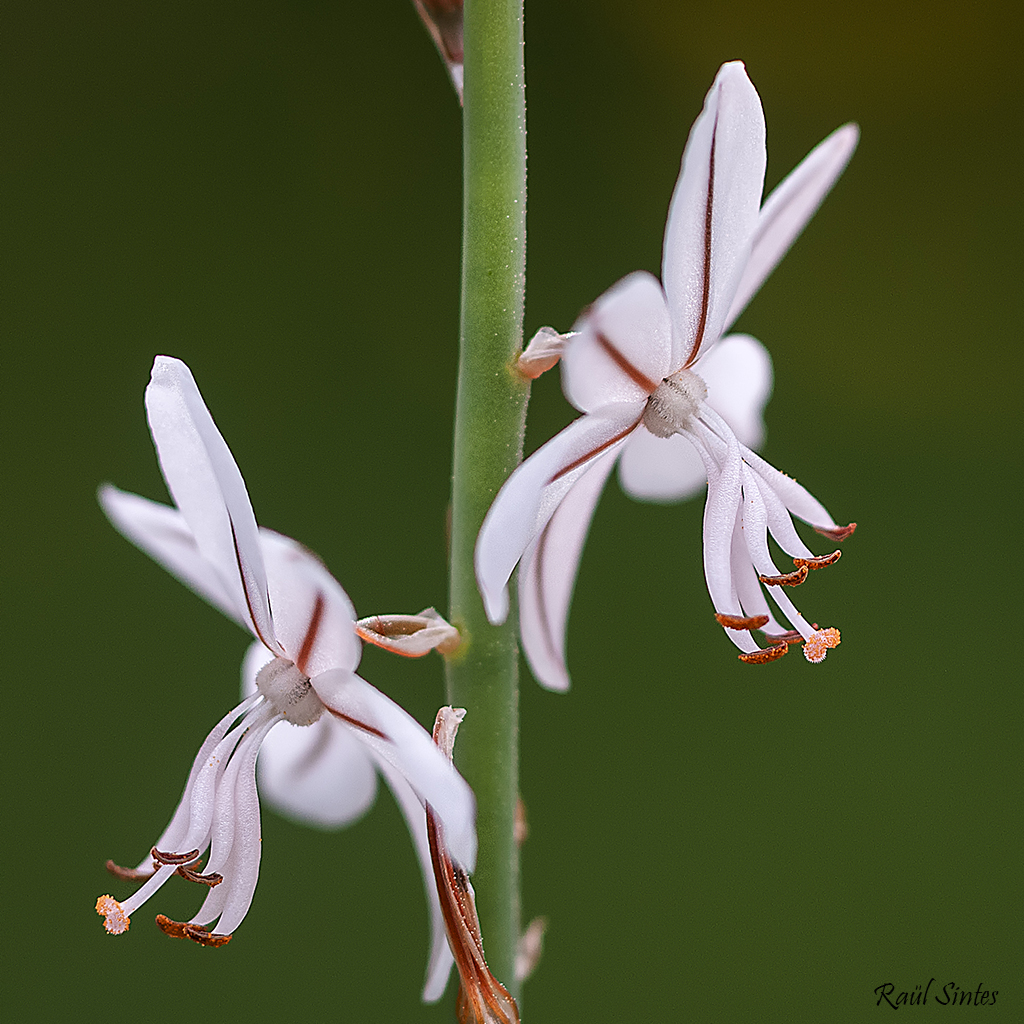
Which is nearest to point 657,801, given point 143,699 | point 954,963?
point 954,963

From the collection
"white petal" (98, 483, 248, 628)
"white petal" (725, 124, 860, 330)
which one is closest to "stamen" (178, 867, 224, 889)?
"white petal" (98, 483, 248, 628)

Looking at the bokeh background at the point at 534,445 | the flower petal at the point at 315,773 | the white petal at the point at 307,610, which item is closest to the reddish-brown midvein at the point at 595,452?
the white petal at the point at 307,610

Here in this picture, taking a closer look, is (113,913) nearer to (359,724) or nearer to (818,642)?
(359,724)

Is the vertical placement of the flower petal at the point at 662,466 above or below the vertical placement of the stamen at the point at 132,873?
above

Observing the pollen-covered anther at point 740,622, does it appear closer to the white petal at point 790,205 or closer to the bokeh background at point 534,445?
the white petal at point 790,205

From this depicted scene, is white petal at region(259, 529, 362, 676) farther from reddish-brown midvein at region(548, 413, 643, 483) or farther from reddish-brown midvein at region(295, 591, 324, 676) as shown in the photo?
reddish-brown midvein at region(548, 413, 643, 483)

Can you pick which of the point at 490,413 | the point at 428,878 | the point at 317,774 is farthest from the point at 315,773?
the point at 490,413

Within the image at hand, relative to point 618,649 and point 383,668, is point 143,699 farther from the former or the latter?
point 618,649
